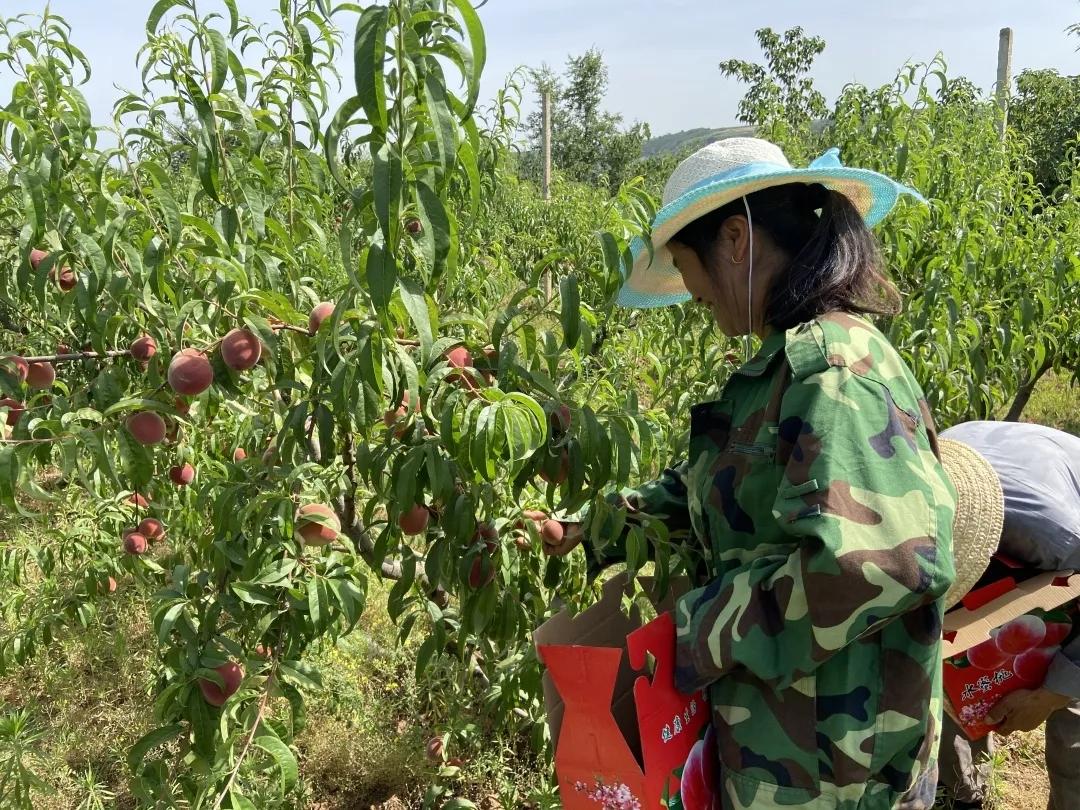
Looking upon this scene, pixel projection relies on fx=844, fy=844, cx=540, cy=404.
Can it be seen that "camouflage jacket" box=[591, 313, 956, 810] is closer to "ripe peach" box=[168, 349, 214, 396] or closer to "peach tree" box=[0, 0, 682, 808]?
"peach tree" box=[0, 0, 682, 808]

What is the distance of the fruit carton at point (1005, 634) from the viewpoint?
167cm

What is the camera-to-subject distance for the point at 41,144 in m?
Answer: 1.41

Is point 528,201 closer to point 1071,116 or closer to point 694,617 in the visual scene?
point 1071,116

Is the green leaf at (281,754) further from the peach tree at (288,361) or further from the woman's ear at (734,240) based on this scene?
the woman's ear at (734,240)

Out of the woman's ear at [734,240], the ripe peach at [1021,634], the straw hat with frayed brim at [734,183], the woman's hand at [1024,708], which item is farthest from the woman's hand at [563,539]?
the woman's hand at [1024,708]

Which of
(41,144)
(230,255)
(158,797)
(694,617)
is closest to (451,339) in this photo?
(230,255)

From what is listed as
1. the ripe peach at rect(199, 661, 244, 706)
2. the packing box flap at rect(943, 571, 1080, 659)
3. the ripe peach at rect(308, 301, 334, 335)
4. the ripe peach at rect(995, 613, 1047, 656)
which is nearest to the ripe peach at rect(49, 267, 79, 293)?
the ripe peach at rect(308, 301, 334, 335)

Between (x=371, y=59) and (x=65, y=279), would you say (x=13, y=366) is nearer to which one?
(x=65, y=279)

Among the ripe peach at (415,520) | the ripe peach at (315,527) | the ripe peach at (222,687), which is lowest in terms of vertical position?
the ripe peach at (222,687)

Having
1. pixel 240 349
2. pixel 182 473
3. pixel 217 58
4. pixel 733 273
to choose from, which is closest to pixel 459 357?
pixel 240 349

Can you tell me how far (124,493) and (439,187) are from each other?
5.22ft

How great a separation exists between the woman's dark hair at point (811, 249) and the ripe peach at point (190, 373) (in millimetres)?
761

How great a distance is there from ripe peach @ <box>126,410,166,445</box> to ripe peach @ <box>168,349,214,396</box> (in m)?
0.08

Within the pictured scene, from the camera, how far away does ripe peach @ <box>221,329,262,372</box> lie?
126 cm
